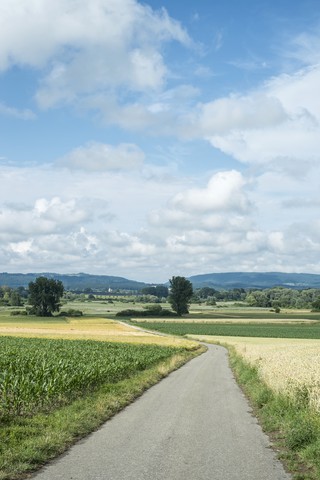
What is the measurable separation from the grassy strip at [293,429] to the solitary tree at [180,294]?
480 feet

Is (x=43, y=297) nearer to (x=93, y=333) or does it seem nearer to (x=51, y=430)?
(x=93, y=333)

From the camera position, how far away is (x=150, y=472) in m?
10.8

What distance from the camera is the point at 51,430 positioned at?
1434cm

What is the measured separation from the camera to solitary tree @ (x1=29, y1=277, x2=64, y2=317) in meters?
163

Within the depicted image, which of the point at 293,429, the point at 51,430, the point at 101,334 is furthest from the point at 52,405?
the point at 101,334

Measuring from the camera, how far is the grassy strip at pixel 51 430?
1115cm

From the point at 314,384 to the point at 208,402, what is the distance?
537cm

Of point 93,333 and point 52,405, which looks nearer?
point 52,405

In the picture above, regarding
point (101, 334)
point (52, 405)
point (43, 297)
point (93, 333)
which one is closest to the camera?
point (52, 405)

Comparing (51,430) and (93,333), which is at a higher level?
(51,430)

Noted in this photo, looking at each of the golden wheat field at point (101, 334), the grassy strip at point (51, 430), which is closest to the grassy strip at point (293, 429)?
the grassy strip at point (51, 430)

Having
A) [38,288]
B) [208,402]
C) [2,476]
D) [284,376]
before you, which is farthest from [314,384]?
[38,288]

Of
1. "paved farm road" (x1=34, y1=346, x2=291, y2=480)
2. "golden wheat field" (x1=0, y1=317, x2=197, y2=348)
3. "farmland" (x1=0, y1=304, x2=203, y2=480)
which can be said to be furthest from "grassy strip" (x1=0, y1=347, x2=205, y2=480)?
"golden wheat field" (x1=0, y1=317, x2=197, y2=348)

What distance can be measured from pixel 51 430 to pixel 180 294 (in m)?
154
